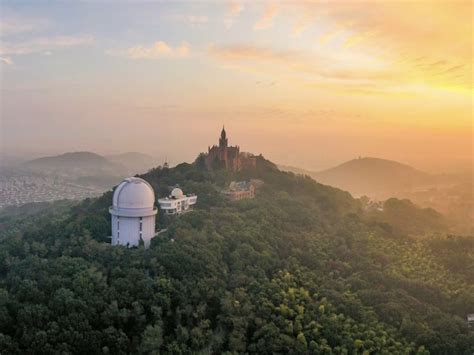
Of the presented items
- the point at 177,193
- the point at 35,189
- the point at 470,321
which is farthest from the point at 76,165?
the point at 470,321

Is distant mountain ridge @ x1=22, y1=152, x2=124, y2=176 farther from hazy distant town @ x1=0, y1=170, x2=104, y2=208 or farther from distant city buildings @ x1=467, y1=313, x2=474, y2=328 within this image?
distant city buildings @ x1=467, y1=313, x2=474, y2=328

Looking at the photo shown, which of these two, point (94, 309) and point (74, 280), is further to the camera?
point (74, 280)

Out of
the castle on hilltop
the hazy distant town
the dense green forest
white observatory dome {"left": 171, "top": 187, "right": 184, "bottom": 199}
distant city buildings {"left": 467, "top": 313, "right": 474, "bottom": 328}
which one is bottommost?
distant city buildings {"left": 467, "top": 313, "right": 474, "bottom": 328}

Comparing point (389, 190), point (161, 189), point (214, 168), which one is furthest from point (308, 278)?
point (389, 190)

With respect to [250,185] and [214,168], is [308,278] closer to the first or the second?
[250,185]

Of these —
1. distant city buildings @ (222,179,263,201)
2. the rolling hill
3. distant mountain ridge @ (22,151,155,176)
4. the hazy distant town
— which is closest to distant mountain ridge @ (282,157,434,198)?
the rolling hill
